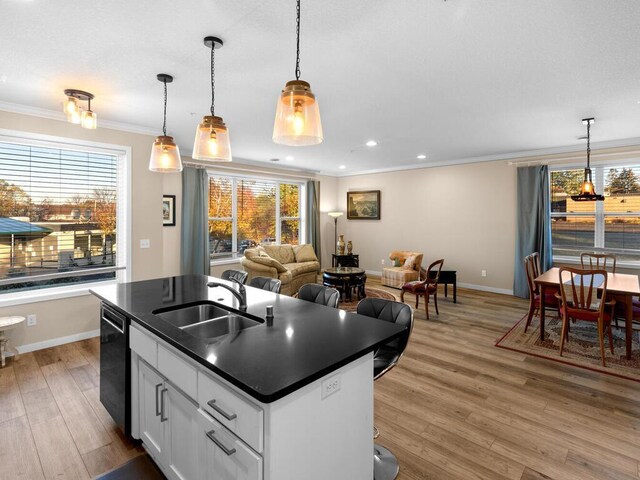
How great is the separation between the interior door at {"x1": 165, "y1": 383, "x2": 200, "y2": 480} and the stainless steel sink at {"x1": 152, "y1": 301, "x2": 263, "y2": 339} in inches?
16.8

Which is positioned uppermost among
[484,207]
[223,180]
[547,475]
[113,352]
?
[223,180]

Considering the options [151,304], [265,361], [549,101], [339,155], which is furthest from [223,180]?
[265,361]

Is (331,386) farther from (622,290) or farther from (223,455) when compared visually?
(622,290)

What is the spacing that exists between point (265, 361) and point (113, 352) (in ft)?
5.01

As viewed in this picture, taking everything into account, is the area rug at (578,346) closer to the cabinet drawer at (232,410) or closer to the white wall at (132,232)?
the cabinet drawer at (232,410)

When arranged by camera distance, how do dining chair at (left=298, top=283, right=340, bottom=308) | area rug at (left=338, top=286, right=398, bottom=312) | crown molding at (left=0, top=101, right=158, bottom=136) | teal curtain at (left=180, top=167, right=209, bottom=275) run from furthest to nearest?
teal curtain at (left=180, top=167, right=209, bottom=275)
area rug at (left=338, top=286, right=398, bottom=312)
crown molding at (left=0, top=101, right=158, bottom=136)
dining chair at (left=298, top=283, right=340, bottom=308)

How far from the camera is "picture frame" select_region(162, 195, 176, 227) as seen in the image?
583cm

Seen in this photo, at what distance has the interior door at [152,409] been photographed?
179cm

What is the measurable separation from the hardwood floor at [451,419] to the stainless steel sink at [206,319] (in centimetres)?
89

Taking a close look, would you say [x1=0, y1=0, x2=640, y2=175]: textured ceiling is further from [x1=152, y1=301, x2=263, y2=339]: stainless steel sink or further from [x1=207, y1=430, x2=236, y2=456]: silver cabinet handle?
[x1=207, y1=430, x2=236, y2=456]: silver cabinet handle

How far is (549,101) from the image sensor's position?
3.46 meters

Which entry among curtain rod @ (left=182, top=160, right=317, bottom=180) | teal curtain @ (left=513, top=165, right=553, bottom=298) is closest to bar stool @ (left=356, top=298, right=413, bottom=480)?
teal curtain @ (left=513, top=165, right=553, bottom=298)

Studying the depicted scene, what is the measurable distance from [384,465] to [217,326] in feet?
4.34

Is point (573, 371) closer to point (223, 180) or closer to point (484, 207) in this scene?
point (484, 207)
